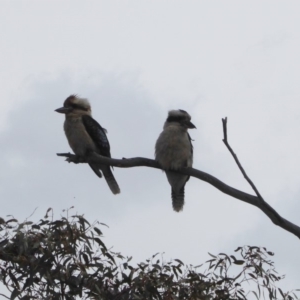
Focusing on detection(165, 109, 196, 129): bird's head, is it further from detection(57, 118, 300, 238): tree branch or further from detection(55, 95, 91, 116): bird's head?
detection(57, 118, 300, 238): tree branch

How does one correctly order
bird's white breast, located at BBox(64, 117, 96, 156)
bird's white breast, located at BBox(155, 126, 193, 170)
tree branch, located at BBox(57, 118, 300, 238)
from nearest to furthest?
tree branch, located at BBox(57, 118, 300, 238)
bird's white breast, located at BBox(155, 126, 193, 170)
bird's white breast, located at BBox(64, 117, 96, 156)

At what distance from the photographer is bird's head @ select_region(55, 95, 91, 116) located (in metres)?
6.89

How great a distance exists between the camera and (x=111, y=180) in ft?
23.3

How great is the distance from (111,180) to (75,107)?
71 cm

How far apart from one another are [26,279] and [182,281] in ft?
3.24

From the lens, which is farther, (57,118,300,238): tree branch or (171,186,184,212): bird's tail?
(171,186,184,212): bird's tail

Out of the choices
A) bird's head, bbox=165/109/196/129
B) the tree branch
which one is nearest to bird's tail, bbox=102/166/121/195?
bird's head, bbox=165/109/196/129

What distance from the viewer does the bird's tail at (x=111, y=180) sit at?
7.06 metres

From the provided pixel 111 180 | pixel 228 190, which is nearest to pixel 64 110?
pixel 111 180

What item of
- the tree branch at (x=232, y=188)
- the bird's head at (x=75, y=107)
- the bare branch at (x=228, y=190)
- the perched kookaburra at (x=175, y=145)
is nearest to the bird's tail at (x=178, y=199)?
the perched kookaburra at (x=175, y=145)

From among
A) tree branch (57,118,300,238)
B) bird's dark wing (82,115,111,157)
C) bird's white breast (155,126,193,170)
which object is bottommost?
tree branch (57,118,300,238)

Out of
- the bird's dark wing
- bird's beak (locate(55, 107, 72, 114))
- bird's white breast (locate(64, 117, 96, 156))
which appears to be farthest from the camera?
bird's beak (locate(55, 107, 72, 114))

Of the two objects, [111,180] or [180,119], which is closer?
[180,119]

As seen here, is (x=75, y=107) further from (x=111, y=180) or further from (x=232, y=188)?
(x=232, y=188)
